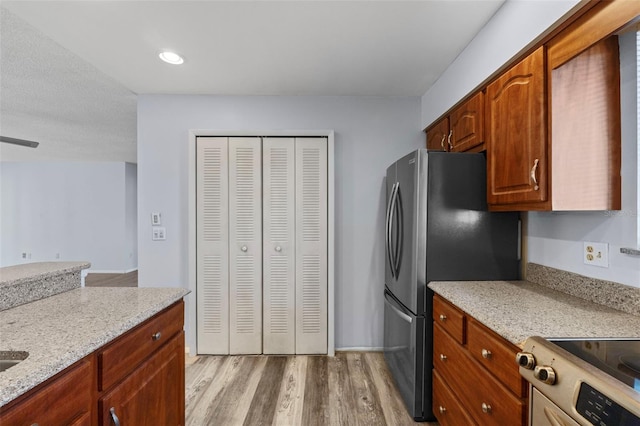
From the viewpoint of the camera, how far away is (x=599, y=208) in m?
1.32

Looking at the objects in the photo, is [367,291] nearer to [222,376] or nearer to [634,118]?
[222,376]

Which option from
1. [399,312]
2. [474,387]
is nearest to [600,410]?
[474,387]

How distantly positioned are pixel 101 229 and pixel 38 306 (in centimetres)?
646

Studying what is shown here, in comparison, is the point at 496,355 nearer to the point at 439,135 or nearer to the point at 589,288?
the point at 589,288

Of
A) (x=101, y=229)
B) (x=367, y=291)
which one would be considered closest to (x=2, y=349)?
(x=367, y=291)

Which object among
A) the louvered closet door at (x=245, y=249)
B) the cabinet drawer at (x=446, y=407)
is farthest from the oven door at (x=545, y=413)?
the louvered closet door at (x=245, y=249)

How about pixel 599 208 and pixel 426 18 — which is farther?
pixel 426 18

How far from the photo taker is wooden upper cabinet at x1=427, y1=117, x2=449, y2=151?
2.36 metres

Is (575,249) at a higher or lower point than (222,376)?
higher

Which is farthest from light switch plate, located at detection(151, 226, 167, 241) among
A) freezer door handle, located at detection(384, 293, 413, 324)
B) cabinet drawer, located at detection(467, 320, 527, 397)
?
cabinet drawer, located at detection(467, 320, 527, 397)

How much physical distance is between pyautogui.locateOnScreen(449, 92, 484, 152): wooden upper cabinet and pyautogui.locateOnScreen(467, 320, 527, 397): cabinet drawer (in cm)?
115

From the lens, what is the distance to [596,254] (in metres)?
1.40

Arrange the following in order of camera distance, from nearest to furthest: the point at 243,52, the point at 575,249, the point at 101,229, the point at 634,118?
the point at 634,118 < the point at 575,249 < the point at 243,52 < the point at 101,229

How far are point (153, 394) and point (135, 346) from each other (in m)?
0.29
